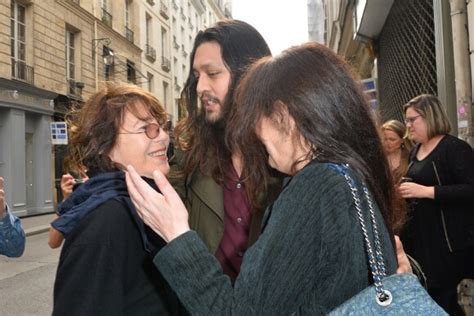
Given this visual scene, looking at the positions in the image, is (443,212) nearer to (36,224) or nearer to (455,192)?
(455,192)

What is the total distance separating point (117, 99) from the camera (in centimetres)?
179

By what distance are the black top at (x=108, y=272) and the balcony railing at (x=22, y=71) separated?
14.7 meters

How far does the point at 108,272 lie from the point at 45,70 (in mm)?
16183

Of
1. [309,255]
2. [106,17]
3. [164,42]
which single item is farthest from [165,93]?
[309,255]

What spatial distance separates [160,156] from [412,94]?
5.05 meters

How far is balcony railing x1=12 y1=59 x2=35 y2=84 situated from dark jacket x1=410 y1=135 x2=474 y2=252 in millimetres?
13972

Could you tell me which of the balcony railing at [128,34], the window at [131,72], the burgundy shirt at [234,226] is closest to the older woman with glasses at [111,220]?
the burgundy shirt at [234,226]

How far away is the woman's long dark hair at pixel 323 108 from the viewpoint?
44.1 inches

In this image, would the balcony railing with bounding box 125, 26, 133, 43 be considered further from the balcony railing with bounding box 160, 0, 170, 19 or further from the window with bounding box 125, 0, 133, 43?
the balcony railing with bounding box 160, 0, 170, 19

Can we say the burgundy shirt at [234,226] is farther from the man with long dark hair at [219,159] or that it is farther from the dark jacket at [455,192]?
the dark jacket at [455,192]

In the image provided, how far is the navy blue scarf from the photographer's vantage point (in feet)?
4.73

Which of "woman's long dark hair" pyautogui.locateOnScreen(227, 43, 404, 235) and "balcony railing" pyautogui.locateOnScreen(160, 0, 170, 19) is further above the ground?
"balcony railing" pyautogui.locateOnScreen(160, 0, 170, 19)

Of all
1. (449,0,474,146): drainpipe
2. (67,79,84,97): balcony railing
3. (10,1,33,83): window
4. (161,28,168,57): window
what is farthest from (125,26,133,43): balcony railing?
(449,0,474,146): drainpipe

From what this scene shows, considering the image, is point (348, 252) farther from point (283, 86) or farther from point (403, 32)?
point (403, 32)
